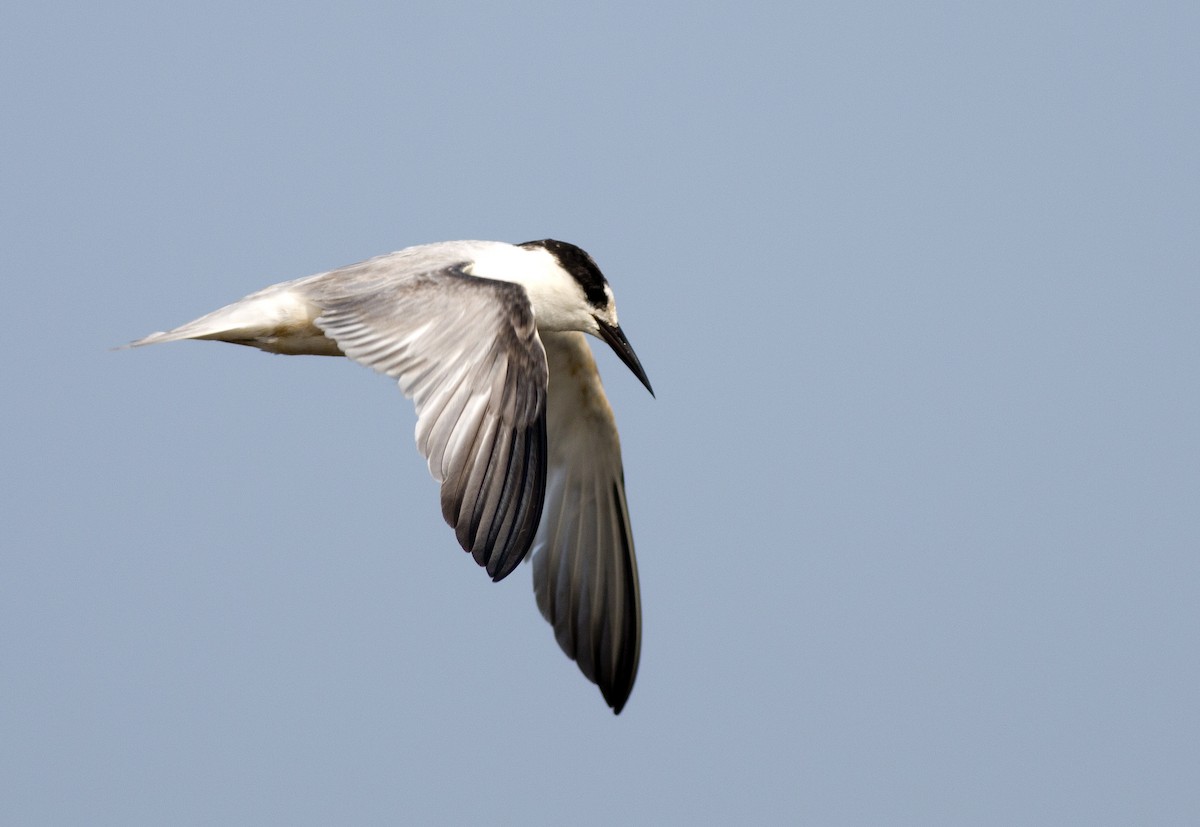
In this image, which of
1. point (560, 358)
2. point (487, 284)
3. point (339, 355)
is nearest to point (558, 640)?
point (560, 358)

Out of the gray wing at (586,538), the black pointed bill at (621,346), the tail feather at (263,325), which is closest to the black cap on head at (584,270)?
the black pointed bill at (621,346)

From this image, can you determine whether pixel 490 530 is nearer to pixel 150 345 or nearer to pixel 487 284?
pixel 487 284

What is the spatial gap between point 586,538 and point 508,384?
2.46 m

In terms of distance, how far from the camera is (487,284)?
244 inches

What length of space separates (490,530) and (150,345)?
6.13ft

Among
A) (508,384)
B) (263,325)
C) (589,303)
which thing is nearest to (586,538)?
(589,303)

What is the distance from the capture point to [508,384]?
230 inches

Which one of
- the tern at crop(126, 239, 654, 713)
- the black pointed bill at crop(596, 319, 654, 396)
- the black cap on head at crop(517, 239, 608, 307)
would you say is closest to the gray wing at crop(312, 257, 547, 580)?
the tern at crop(126, 239, 654, 713)

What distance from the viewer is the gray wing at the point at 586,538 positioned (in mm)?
7992

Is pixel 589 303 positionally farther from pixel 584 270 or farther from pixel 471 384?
pixel 471 384

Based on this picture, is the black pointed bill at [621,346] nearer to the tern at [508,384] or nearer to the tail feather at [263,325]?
the tern at [508,384]

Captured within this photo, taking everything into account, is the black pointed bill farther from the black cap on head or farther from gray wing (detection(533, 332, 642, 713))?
gray wing (detection(533, 332, 642, 713))

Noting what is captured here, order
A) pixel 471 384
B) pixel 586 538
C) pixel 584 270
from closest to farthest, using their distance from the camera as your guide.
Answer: pixel 471 384
pixel 584 270
pixel 586 538

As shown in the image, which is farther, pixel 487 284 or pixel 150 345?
pixel 150 345
